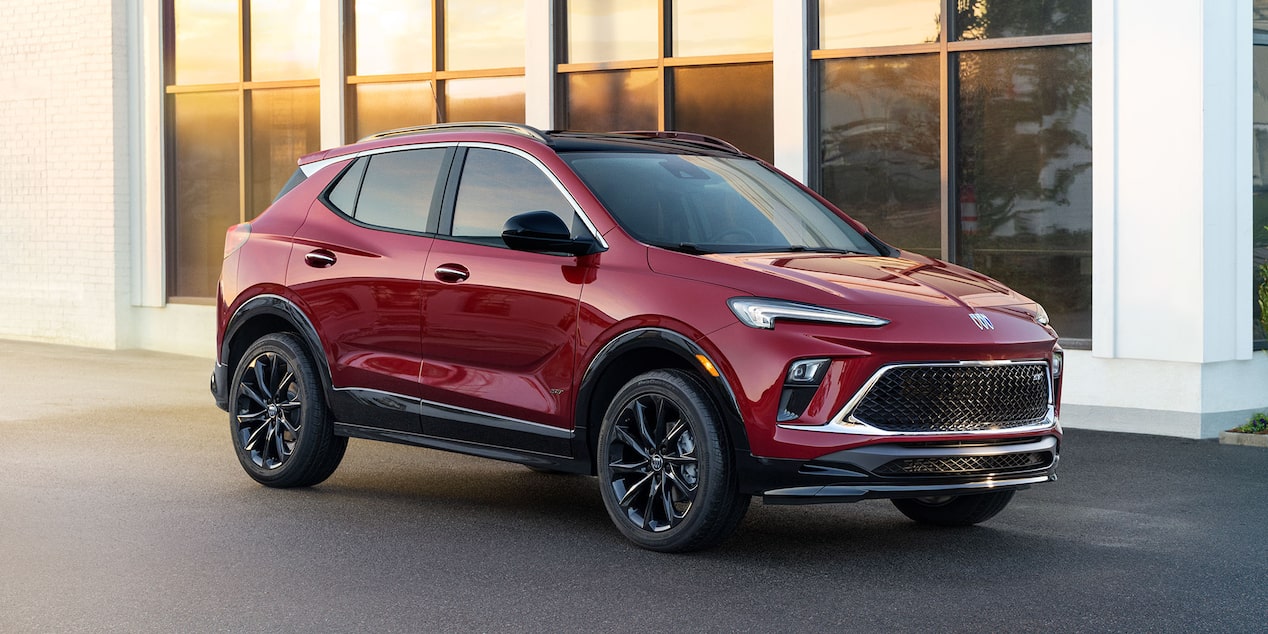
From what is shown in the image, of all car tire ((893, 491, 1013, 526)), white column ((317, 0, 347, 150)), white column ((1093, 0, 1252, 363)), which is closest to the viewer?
car tire ((893, 491, 1013, 526))

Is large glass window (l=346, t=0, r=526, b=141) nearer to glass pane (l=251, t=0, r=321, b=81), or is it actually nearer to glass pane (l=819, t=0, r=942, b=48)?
glass pane (l=251, t=0, r=321, b=81)

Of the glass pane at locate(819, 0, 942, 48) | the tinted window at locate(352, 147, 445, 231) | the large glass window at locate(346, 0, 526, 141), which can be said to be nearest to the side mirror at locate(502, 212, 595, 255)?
the tinted window at locate(352, 147, 445, 231)

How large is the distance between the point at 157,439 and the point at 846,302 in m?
6.02

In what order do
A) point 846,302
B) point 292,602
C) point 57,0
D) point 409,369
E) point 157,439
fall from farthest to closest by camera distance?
point 57,0 < point 157,439 < point 409,369 < point 846,302 < point 292,602

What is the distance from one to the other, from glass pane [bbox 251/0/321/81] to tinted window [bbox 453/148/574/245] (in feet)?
32.2

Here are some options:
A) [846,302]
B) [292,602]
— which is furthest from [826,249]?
[292,602]

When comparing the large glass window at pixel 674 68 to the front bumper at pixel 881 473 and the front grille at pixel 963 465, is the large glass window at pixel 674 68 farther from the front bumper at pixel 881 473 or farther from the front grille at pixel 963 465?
the front bumper at pixel 881 473

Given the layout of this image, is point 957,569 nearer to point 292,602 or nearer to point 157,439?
point 292,602

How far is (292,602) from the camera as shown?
594 cm

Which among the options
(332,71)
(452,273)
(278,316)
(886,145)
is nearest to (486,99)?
(332,71)

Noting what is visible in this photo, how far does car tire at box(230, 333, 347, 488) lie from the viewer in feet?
27.5

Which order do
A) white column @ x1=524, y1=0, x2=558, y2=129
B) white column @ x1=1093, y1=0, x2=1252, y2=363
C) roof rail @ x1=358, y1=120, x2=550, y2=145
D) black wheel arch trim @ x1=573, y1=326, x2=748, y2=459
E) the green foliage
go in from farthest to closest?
white column @ x1=524, y1=0, x2=558, y2=129 < white column @ x1=1093, y1=0, x2=1252, y2=363 < the green foliage < roof rail @ x1=358, y1=120, x2=550, y2=145 < black wheel arch trim @ x1=573, y1=326, x2=748, y2=459

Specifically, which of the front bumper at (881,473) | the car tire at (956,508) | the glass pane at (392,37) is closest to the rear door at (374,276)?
the front bumper at (881,473)

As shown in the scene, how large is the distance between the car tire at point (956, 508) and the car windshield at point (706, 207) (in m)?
1.21
